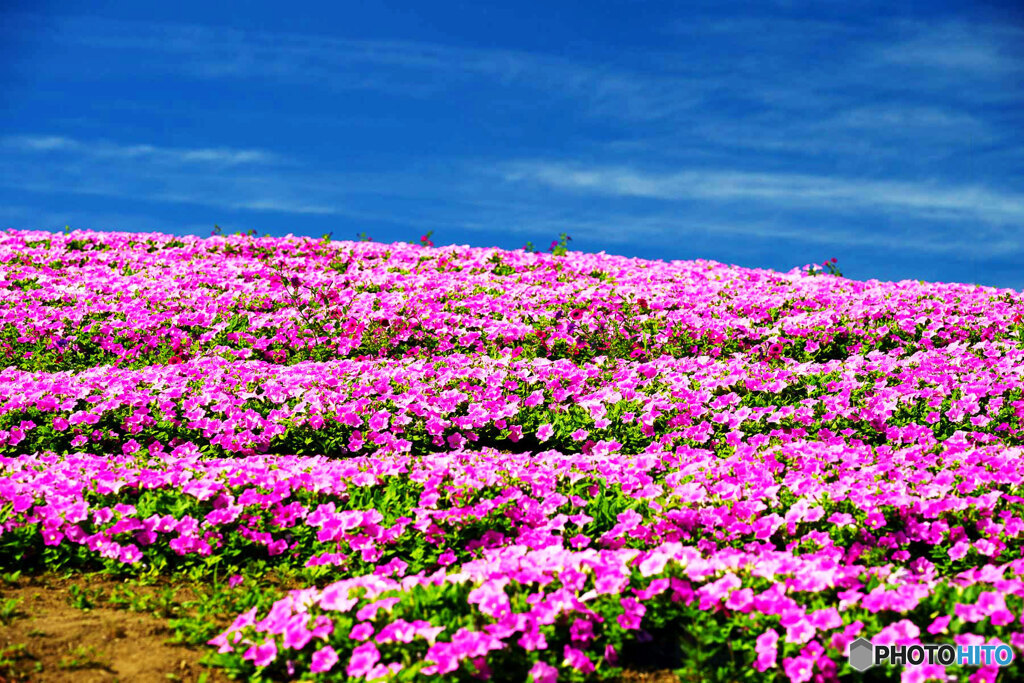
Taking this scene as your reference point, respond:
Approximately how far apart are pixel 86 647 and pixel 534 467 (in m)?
3.21

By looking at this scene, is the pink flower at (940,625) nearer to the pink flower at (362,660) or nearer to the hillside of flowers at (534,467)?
the hillside of flowers at (534,467)

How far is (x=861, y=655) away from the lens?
3.88m

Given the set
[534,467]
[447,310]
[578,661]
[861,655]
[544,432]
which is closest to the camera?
[861,655]

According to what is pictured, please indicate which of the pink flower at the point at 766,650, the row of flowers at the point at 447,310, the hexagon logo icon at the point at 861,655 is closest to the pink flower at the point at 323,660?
the pink flower at the point at 766,650

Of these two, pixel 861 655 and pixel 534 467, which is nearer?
pixel 861 655

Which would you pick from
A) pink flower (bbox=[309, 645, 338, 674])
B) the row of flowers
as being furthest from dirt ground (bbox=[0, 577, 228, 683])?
the row of flowers

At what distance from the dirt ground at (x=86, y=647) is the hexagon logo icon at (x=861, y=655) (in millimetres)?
2928

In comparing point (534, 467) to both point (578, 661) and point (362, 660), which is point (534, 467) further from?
point (362, 660)

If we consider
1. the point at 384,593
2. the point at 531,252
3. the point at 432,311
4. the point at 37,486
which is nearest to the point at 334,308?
the point at 432,311

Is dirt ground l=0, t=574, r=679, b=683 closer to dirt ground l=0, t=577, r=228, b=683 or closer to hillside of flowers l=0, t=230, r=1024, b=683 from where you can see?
dirt ground l=0, t=577, r=228, b=683

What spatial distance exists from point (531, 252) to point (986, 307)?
8821 millimetres

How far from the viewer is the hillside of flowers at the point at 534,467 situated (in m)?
4.19

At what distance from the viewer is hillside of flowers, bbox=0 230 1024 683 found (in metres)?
4.19

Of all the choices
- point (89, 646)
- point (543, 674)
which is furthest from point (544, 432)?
point (89, 646)
